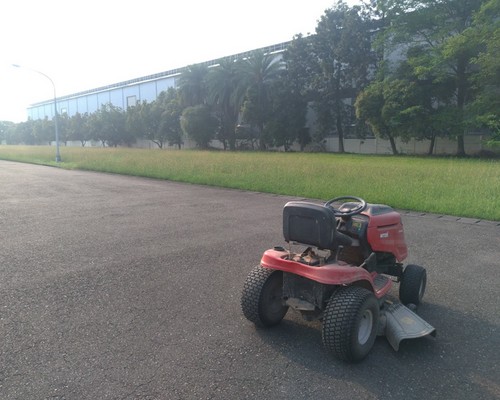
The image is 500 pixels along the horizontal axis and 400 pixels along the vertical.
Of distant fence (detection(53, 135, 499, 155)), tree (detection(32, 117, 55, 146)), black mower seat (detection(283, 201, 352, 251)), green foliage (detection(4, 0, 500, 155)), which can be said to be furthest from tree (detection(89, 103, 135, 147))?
black mower seat (detection(283, 201, 352, 251))

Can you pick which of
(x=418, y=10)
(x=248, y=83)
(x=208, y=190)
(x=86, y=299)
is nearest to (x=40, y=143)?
(x=248, y=83)

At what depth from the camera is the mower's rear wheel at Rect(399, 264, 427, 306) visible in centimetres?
394

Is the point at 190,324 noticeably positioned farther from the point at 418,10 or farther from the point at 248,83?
the point at 248,83

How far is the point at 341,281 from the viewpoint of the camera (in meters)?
3.08

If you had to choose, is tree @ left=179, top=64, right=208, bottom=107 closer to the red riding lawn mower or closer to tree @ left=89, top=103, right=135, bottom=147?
tree @ left=89, top=103, right=135, bottom=147

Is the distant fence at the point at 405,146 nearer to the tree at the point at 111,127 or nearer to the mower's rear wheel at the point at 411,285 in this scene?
the mower's rear wheel at the point at 411,285

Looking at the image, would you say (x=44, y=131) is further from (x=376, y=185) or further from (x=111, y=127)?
(x=376, y=185)

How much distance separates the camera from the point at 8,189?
1439 centimetres

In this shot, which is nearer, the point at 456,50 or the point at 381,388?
the point at 381,388

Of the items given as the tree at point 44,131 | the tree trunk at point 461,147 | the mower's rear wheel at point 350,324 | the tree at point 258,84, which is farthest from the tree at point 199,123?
the tree at point 44,131

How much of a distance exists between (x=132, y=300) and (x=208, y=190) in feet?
30.6

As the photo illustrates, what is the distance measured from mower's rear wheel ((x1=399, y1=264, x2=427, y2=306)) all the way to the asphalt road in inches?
8.0

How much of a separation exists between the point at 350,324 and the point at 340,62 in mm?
39844

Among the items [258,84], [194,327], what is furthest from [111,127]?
[194,327]
